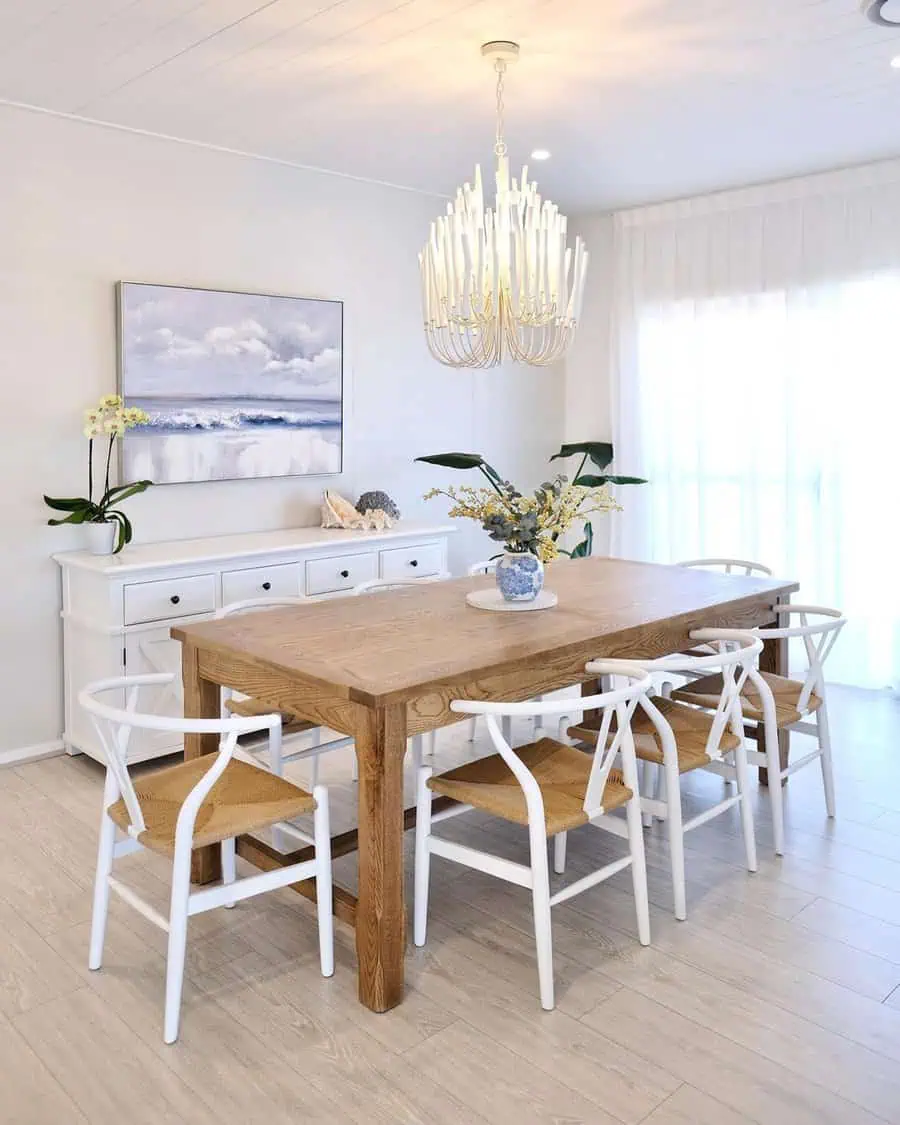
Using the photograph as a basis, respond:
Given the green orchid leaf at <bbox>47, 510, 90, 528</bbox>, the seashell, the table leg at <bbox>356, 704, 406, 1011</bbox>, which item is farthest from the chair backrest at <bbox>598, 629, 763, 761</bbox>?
the green orchid leaf at <bbox>47, 510, 90, 528</bbox>

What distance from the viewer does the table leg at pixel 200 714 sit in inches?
113

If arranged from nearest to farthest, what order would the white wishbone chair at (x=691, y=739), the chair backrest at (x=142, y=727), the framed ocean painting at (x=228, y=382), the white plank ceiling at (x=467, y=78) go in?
the chair backrest at (x=142, y=727) < the white wishbone chair at (x=691, y=739) < the white plank ceiling at (x=467, y=78) < the framed ocean painting at (x=228, y=382)

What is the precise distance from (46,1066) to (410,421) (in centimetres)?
377

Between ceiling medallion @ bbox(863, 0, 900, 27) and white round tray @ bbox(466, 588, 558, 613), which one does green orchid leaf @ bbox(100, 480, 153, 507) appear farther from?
ceiling medallion @ bbox(863, 0, 900, 27)

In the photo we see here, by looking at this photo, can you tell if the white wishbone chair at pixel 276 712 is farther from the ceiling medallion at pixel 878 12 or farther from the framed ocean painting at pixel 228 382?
the ceiling medallion at pixel 878 12

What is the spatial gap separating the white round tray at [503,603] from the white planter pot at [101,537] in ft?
5.00

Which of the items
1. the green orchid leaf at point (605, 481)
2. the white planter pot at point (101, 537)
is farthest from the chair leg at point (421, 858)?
the green orchid leaf at point (605, 481)

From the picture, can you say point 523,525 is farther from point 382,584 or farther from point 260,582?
point 260,582

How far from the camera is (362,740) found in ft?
7.72

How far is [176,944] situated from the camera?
2242 mm

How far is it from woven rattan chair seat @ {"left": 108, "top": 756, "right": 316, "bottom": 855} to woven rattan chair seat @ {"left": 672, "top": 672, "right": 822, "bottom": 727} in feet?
5.02

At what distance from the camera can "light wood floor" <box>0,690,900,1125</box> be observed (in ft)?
6.72

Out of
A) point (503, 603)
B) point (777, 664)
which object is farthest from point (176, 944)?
point (777, 664)

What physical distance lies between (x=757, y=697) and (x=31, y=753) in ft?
9.33
